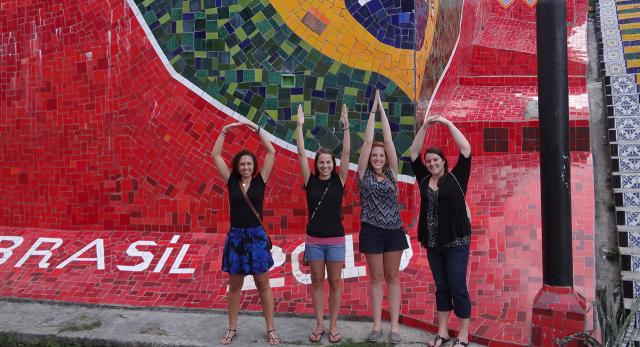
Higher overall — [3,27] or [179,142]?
[3,27]

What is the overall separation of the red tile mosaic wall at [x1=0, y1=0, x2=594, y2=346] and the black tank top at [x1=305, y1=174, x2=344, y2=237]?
3.12 feet

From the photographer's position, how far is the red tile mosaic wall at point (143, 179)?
4.96 m

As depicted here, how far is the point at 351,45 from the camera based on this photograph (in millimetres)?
5688

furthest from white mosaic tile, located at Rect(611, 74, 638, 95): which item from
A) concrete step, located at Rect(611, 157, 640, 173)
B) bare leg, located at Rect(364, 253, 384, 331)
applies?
bare leg, located at Rect(364, 253, 384, 331)

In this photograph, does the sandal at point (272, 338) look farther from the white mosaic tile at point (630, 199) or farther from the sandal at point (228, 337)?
the white mosaic tile at point (630, 199)

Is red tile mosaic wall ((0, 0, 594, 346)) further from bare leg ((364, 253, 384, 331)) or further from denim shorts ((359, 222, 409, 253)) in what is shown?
denim shorts ((359, 222, 409, 253))

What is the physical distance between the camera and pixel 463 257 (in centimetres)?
376

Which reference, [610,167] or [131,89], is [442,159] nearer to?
[610,167]

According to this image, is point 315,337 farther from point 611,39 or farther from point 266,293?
point 611,39

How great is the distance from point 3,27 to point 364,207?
5127 millimetres

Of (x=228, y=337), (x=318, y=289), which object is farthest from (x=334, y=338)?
(x=228, y=337)

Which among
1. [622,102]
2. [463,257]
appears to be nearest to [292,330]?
Result: [463,257]

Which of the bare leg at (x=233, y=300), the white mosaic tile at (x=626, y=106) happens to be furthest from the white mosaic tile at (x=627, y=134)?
the bare leg at (x=233, y=300)

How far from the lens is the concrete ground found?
4.17 meters
